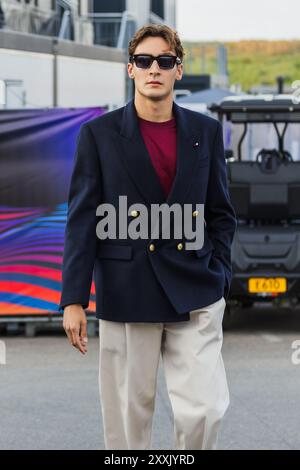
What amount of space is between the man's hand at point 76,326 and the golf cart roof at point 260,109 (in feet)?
29.9

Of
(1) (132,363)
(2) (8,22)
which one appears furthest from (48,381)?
(2) (8,22)

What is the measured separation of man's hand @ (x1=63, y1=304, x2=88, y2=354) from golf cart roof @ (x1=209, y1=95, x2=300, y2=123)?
9116 millimetres

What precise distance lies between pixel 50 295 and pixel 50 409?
4558 mm

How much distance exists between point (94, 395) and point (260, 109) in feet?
17.7

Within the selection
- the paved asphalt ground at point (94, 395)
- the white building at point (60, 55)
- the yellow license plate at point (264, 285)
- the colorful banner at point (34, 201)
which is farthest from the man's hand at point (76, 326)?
the white building at point (60, 55)

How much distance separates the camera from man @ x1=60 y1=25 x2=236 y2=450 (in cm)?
537

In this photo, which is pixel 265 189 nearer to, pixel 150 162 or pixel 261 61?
pixel 150 162

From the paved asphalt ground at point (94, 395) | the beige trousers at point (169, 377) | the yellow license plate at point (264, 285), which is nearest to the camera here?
the beige trousers at point (169, 377)

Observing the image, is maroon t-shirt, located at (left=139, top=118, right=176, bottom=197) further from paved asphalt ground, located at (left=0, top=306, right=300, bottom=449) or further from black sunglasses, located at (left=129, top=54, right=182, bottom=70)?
paved asphalt ground, located at (left=0, top=306, right=300, bottom=449)

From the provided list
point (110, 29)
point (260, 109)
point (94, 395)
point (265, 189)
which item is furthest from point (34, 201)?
point (110, 29)

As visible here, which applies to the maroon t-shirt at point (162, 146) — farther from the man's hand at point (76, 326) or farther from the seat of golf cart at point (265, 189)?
the seat of golf cart at point (265, 189)

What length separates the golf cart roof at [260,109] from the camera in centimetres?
1427

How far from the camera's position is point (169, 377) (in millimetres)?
Answer: 5414

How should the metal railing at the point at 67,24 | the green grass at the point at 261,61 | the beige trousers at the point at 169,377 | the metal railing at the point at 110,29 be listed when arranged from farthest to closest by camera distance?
the green grass at the point at 261,61, the metal railing at the point at 110,29, the metal railing at the point at 67,24, the beige trousers at the point at 169,377
